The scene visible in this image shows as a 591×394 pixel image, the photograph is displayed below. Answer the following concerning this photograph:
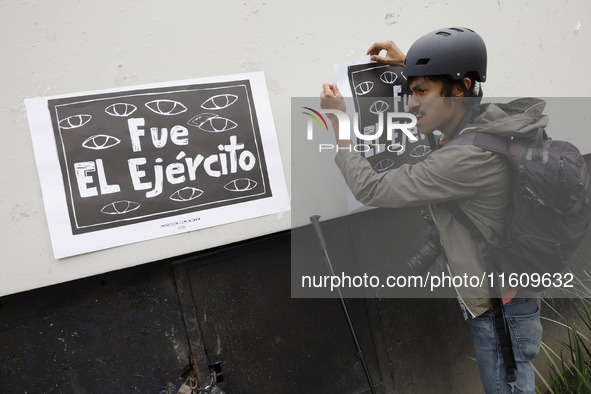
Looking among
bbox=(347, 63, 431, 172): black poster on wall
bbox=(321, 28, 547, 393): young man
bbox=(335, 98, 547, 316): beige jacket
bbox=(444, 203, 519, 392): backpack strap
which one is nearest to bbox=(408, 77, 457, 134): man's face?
bbox=(321, 28, 547, 393): young man

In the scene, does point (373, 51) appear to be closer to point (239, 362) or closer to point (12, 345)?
point (239, 362)

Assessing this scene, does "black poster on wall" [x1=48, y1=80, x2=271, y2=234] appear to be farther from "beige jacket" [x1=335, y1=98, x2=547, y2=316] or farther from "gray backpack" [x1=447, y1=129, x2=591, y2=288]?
"gray backpack" [x1=447, y1=129, x2=591, y2=288]

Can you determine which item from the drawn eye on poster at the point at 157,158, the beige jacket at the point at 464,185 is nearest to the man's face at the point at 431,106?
the beige jacket at the point at 464,185

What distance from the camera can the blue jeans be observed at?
2080mm

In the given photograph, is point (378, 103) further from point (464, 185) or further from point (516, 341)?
point (516, 341)

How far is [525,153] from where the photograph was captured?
73.4 inches

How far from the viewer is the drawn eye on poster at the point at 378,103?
2.55 m

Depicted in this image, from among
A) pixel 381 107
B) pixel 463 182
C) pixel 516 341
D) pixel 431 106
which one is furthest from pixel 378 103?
pixel 516 341

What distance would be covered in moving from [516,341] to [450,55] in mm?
1168

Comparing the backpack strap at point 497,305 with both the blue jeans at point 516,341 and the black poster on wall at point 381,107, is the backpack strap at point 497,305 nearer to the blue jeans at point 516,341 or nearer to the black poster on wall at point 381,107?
the blue jeans at point 516,341

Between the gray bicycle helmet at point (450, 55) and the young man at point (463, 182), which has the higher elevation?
the gray bicycle helmet at point (450, 55)

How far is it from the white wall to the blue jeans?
0.89m

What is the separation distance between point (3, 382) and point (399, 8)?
2.48m

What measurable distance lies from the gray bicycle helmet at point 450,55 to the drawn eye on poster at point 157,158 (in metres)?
0.71
